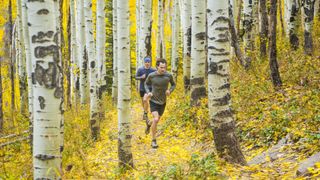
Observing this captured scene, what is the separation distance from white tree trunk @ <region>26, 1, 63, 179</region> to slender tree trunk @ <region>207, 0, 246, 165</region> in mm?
2397

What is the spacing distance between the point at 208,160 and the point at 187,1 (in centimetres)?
881

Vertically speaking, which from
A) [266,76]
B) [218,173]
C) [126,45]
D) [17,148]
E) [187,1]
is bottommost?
[17,148]

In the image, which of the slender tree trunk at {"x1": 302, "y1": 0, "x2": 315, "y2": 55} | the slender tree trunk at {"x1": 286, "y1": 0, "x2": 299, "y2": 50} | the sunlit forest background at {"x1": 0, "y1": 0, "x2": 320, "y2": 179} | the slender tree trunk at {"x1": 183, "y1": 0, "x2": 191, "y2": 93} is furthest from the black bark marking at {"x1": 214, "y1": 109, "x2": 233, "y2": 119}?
the slender tree trunk at {"x1": 286, "y1": 0, "x2": 299, "y2": 50}

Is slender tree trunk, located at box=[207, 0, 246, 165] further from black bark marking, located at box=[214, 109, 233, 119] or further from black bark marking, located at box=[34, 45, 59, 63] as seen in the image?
black bark marking, located at box=[34, 45, 59, 63]

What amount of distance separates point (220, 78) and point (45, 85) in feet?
8.60

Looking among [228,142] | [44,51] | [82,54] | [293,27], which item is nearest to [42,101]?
[44,51]

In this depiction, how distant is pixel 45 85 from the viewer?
4137mm

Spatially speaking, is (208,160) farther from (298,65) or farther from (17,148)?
(17,148)

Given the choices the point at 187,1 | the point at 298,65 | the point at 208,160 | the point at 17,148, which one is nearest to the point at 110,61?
the point at 187,1

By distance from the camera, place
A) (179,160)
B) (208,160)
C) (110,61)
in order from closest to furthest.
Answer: (208,160)
(179,160)
(110,61)

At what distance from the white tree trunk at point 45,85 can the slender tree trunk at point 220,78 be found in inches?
94.4

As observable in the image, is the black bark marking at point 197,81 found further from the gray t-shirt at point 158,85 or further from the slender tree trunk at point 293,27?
the slender tree trunk at point 293,27

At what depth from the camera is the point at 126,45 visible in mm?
6699

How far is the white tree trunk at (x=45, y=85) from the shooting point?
4.05 meters
